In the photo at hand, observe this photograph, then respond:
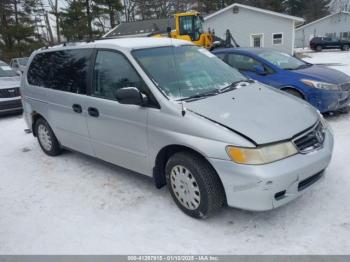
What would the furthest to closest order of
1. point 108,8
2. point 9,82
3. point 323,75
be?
point 108,8
point 9,82
point 323,75

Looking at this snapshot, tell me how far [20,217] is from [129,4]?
43.8 metres

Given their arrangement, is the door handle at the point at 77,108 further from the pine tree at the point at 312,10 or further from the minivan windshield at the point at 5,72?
the pine tree at the point at 312,10

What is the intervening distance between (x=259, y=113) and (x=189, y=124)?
0.70 m

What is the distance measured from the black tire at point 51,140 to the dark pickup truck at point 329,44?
33.7 metres

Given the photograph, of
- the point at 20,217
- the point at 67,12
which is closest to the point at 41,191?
the point at 20,217

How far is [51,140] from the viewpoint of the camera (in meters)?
5.30

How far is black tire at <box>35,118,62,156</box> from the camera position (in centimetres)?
524

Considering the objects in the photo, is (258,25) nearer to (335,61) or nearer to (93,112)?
(335,61)

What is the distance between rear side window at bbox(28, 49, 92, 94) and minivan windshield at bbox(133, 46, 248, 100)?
940 mm

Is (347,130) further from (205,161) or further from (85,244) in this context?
(85,244)

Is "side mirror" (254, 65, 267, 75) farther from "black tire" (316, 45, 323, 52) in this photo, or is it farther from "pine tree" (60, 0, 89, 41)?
"black tire" (316, 45, 323, 52)

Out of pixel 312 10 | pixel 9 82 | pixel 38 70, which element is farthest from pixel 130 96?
pixel 312 10

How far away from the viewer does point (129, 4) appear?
4359 centimetres

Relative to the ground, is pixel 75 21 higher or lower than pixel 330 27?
higher
